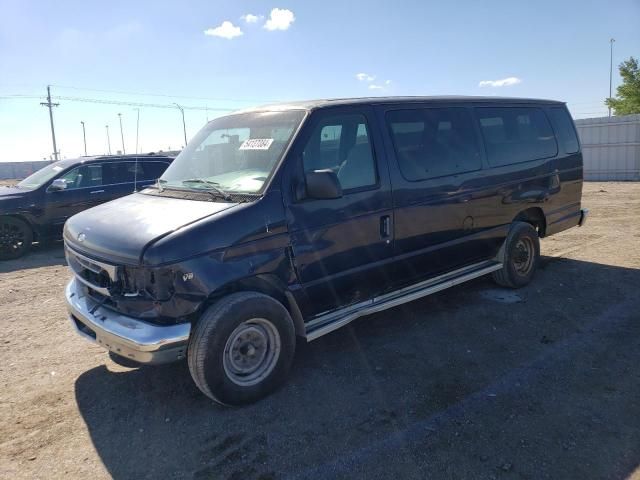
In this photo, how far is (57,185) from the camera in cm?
863

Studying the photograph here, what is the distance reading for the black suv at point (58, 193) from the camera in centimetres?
880

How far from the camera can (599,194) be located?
14.5m

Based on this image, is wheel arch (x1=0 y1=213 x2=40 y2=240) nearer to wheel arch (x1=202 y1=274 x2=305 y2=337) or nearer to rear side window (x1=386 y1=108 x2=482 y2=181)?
wheel arch (x1=202 y1=274 x2=305 y2=337)

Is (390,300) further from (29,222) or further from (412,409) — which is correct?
(29,222)

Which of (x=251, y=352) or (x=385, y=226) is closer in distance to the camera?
(x=251, y=352)

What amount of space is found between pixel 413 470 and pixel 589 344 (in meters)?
2.44

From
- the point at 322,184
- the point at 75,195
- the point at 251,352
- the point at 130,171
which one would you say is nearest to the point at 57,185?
the point at 75,195

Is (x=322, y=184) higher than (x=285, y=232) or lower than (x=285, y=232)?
higher

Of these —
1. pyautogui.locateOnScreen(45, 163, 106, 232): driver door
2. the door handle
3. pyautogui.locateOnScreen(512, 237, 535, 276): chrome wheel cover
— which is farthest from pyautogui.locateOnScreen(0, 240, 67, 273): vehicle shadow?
pyautogui.locateOnScreen(512, 237, 535, 276): chrome wheel cover

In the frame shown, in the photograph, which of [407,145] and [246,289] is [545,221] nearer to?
[407,145]

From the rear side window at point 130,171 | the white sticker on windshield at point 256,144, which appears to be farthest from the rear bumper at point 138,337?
the rear side window at point 130,171

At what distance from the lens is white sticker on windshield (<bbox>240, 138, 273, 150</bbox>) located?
151 inches

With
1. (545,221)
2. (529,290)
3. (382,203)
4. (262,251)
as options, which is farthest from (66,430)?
(545,221)

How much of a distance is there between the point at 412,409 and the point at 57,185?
25.9 feet
